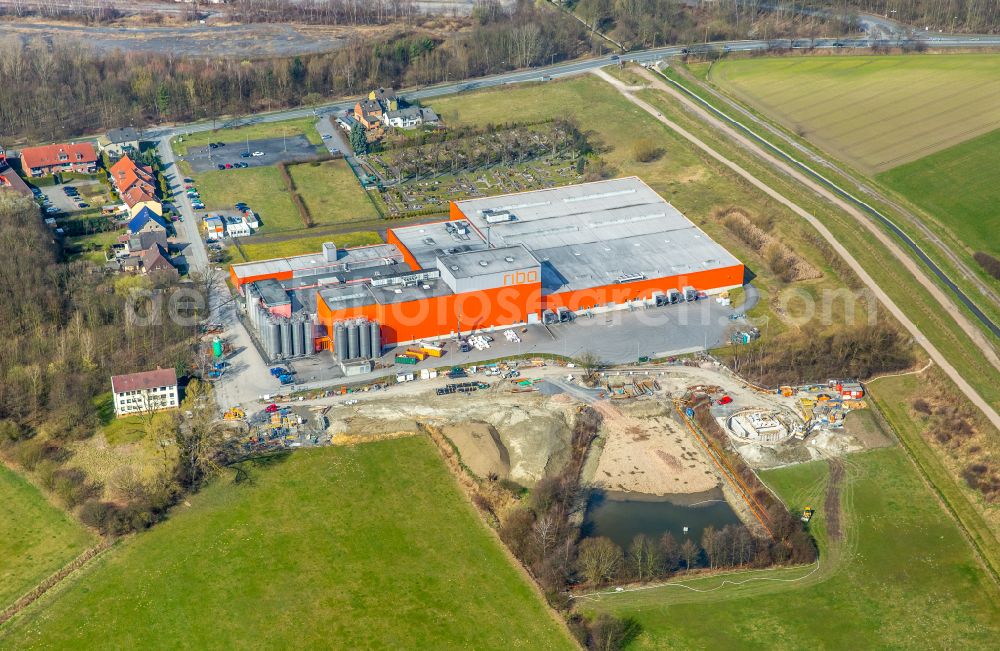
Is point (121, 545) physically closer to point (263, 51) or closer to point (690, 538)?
point (690, 538)

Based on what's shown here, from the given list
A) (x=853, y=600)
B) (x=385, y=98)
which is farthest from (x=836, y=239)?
(x=385, y=98)

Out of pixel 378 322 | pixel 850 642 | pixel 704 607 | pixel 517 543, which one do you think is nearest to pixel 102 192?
pixel 378 322

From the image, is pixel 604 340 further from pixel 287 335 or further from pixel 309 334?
pixel 287 335

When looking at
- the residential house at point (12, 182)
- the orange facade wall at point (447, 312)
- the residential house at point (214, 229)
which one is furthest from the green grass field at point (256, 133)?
the orange facade wall at point (447, 312)

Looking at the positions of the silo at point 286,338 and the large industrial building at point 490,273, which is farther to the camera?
the large industrial building at point 490,273

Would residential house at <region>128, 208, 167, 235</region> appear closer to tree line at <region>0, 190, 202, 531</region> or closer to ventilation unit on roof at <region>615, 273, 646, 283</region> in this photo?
tree line at <region>0, 190, 202, 531</region>

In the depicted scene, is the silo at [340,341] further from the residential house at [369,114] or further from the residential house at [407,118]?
the residential house at [369,114]
